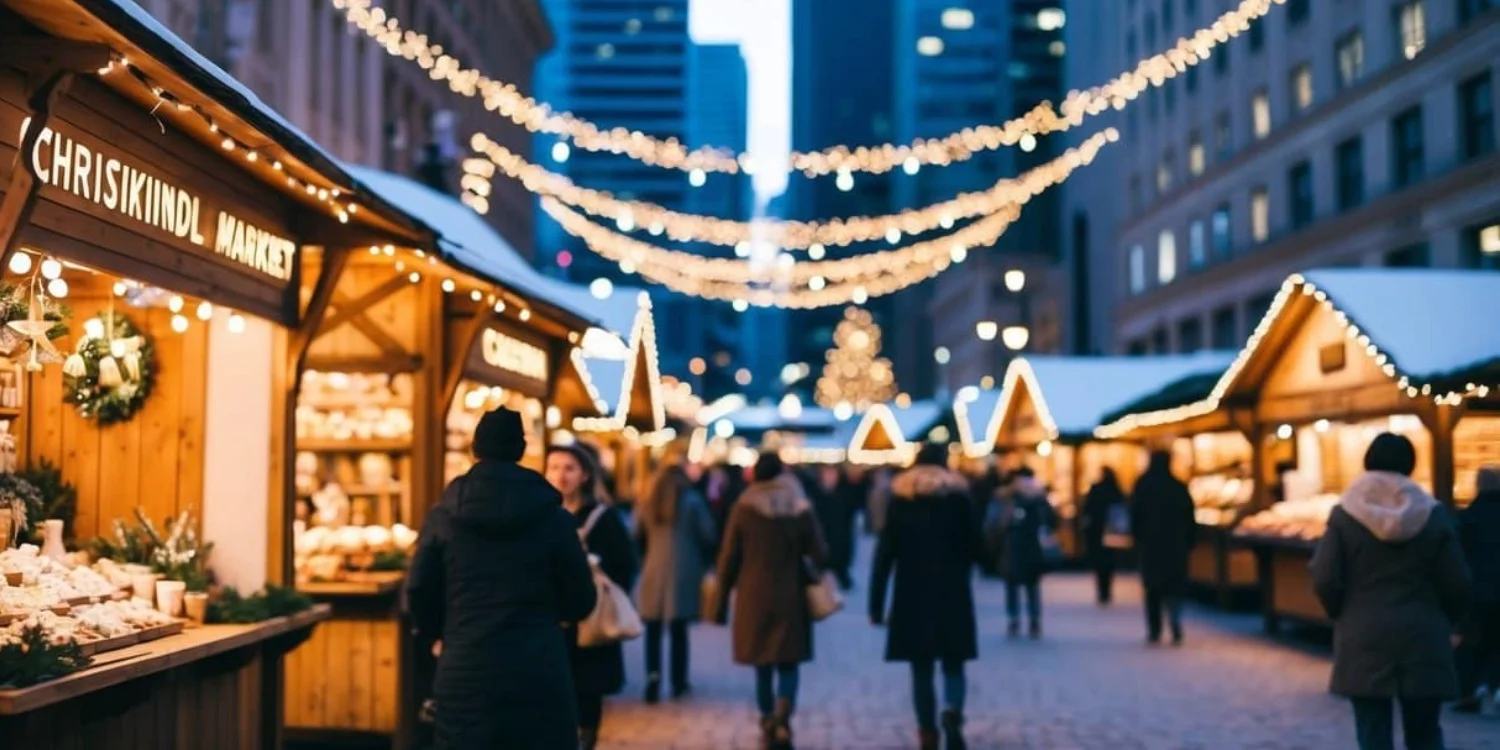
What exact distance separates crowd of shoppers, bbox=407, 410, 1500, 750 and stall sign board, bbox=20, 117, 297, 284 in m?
1.86

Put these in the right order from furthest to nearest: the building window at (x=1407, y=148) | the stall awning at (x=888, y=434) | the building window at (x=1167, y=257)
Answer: the building window at (x=1167, y=257) → the stall awning at (x=888, y=434) → the building window at (x=1407, y=148)

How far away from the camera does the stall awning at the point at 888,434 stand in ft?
170

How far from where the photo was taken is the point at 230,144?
24.4ft

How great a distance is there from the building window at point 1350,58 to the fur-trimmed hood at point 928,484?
3175 cm

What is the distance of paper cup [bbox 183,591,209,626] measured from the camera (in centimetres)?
845

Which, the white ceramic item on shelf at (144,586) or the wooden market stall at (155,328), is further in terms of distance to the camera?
the white ceramic item on shelf at (144,586)

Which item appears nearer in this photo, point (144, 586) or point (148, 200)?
point (148, 200)

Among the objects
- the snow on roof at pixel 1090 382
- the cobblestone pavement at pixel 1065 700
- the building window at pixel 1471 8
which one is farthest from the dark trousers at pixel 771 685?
the building window at pixel 1471 8

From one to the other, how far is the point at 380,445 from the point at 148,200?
5.17 meters

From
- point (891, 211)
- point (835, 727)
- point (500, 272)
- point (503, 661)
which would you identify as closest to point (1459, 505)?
point (835, 727)

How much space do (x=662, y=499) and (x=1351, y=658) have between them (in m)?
7.30

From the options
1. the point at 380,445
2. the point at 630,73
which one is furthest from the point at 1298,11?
the point at 630,73

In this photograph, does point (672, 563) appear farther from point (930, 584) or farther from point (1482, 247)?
point (1482, 247)

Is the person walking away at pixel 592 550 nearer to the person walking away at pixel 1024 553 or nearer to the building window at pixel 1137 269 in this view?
the person walking away at pixel 1024 553
